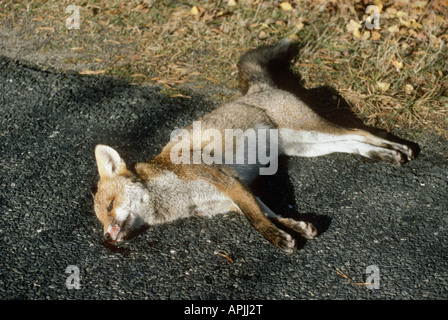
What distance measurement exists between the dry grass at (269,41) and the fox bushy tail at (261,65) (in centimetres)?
29

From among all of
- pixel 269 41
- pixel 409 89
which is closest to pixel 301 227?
pixel 409 89

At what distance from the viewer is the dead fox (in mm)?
3607

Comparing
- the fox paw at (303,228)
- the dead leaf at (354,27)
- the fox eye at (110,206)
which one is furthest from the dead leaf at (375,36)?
the fox eye at (110,206)

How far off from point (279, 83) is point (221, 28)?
4.47 feet

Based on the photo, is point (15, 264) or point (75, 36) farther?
point (75, 36)

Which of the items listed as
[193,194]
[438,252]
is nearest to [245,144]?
[193,194]

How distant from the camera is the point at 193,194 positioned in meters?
3.81

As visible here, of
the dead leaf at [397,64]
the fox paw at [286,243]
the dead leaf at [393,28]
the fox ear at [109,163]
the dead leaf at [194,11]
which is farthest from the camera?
the dead leaf at [194,11]

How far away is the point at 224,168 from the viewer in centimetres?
392

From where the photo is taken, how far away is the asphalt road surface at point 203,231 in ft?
10.2

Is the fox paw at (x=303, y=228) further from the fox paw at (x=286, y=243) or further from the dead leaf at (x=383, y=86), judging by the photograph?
the dead leaf at (x=383, y=86)

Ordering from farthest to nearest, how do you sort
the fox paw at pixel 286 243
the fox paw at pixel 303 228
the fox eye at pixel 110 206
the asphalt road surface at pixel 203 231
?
the fox eye at pixel 110 206, the fox paw at pixel 303 228, the fox paw at pixel 286 243, the asphalt road surface at pixel 203 231

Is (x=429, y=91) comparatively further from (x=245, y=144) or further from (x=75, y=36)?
(x=75, y=36)
